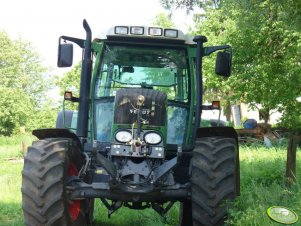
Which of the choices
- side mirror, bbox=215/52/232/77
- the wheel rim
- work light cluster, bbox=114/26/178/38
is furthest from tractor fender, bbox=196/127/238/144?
the wheel rim

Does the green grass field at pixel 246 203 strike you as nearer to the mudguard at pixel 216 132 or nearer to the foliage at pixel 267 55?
the mudguard at pixel 216 132

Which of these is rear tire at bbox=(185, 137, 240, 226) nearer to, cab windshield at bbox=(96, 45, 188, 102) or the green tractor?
the green tractor

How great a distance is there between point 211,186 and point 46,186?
67.4 inches

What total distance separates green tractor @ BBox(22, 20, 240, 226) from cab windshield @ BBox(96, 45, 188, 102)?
13mm

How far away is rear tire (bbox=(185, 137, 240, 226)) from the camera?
18.1ft

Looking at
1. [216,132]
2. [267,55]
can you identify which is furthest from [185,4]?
[216,132]

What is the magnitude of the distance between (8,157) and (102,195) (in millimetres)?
25534

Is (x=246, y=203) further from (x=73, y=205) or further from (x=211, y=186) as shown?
(x=73, y=205)

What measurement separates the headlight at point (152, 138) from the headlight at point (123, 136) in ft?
0.61

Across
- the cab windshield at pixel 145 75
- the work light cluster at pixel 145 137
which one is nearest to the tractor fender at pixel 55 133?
the work light cluster at pixel 145 137

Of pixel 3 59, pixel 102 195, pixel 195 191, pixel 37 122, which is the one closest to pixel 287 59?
pixel 195 191

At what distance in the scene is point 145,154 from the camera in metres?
5.74

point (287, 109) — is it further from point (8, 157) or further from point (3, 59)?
point (3, 59)

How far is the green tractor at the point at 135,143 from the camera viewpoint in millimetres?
5566
